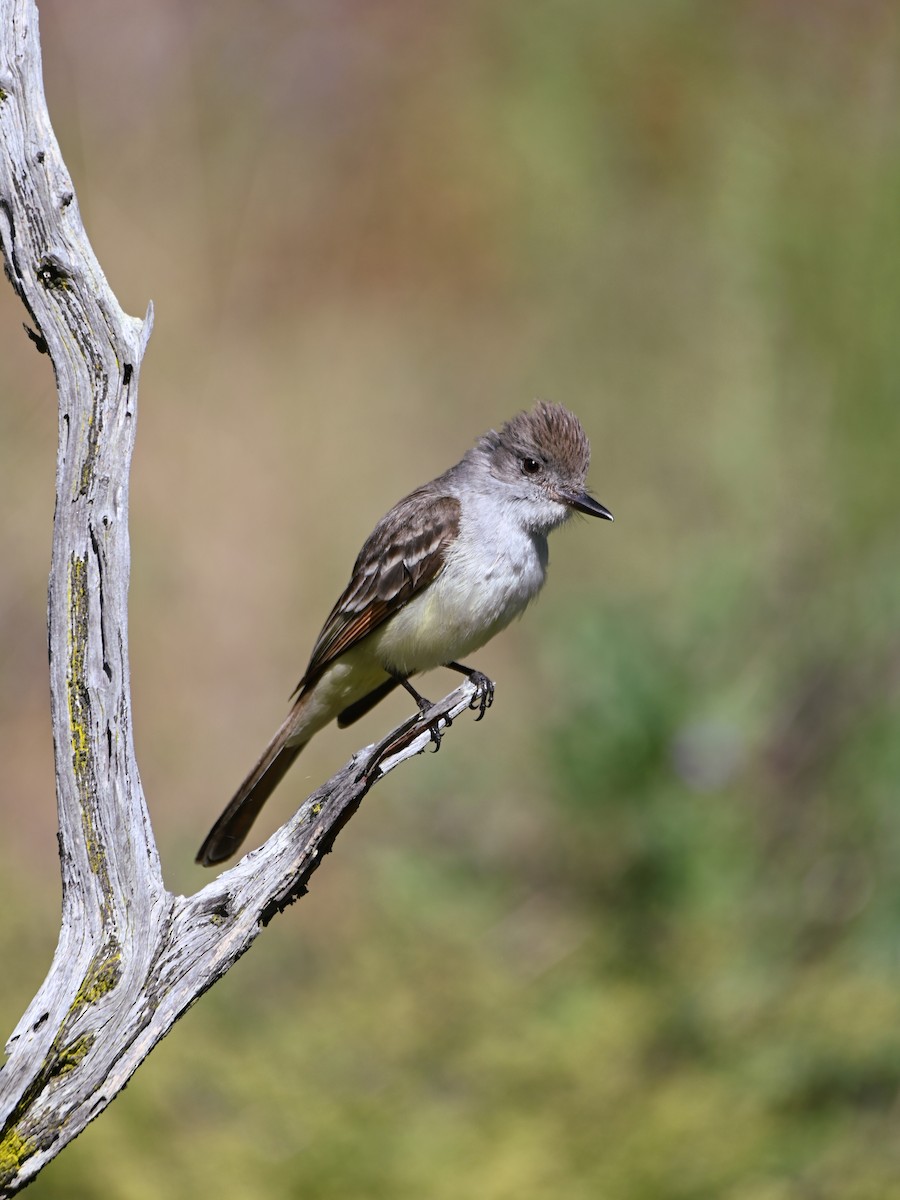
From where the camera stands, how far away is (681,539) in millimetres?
8492

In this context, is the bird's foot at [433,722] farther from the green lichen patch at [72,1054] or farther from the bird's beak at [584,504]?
the green lichen patch at [72,1054]

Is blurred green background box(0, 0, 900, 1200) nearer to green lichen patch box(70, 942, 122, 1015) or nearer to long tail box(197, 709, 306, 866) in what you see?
long tail box(197, 709, 306, 866)

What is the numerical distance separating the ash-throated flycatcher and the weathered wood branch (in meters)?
1.37

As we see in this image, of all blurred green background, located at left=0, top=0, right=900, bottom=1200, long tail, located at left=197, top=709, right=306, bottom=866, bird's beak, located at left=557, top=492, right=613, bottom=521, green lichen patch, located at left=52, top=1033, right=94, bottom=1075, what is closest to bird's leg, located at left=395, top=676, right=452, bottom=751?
long tail, located at left=197, top=709, right=306, bottom=866

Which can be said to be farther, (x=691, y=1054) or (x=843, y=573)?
(x=843, y=573)

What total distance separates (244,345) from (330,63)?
2404mm

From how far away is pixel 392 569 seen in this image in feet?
14.3

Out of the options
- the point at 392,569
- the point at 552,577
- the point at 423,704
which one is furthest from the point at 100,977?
the point at 552,577

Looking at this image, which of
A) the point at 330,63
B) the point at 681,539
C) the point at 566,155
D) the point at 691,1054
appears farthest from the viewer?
the point at 330,63

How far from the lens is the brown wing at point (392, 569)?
4285 mm

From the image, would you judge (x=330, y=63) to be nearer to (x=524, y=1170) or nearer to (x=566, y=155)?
(x=566, y=155)

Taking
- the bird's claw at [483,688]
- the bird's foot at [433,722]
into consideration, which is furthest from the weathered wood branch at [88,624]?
the bird's claw at [483,688]

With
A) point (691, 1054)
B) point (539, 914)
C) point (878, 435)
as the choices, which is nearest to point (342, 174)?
point (878, 435)

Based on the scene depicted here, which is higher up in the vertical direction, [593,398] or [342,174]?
[342,174]
